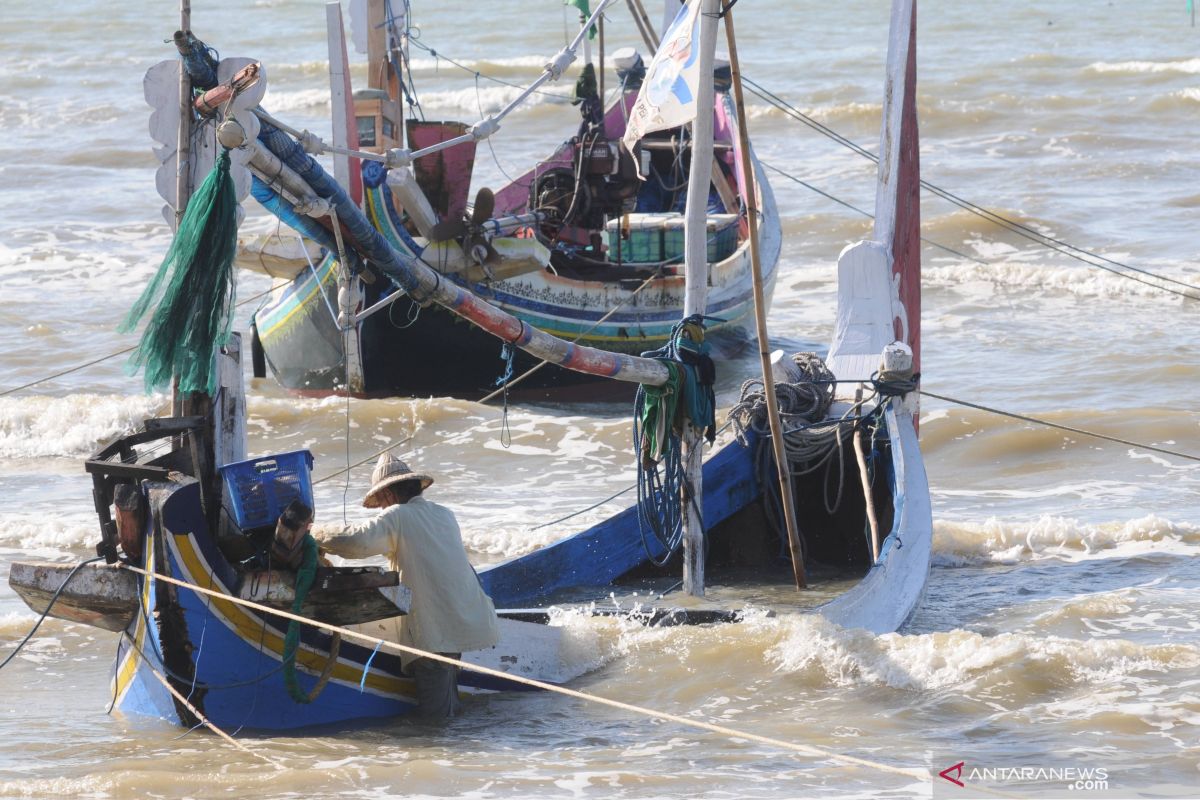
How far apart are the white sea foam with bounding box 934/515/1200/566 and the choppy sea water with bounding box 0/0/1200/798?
2cm

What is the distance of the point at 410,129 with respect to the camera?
557 inches

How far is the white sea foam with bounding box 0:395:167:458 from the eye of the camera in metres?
13.5

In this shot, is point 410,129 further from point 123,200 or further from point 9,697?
point 123,200

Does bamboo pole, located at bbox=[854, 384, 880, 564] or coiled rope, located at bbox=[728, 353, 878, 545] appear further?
coiled rope, located at bbox=[728, 353, 878, 545]

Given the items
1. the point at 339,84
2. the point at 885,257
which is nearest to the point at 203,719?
the point at 885,257

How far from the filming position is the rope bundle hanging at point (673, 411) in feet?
24.9

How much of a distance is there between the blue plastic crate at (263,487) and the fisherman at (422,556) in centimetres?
20

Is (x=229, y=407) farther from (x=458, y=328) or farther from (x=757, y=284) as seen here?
(x=458, y=328)

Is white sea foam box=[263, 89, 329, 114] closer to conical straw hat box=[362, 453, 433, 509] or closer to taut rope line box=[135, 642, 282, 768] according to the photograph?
conical straw hat box=[362, 453, 433, 509]

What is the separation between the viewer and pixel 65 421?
14.0 m

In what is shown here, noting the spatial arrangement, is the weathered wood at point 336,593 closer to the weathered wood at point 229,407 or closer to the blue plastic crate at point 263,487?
the blue plastic crate at point 263,487

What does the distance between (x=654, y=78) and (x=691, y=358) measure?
130 centimetres

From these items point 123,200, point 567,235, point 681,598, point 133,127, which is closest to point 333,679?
point 681,598

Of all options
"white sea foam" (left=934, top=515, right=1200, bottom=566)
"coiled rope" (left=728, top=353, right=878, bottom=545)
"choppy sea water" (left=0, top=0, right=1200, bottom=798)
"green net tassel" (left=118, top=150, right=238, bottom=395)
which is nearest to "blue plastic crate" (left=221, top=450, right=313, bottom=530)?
"green net tassel" (left=118, top=150, right=238, bottom=395)
